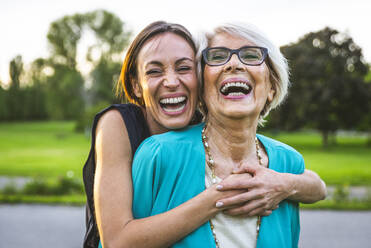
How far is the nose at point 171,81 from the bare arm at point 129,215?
0.54 metres

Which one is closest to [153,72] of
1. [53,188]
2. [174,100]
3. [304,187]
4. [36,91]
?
[174,100]

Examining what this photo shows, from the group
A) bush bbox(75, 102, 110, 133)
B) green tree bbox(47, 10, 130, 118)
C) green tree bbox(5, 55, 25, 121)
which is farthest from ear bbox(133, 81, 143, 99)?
green tree bbox(5, 55, 25, 121)

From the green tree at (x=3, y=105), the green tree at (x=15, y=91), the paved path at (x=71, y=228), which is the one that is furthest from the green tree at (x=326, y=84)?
the green tree at (x=15, y=91)

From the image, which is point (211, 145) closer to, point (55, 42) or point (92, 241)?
point (92, 241)

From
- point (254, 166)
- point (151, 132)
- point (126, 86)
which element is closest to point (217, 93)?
point (254, 166)

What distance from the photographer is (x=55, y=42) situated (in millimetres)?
44031

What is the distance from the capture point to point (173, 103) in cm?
223

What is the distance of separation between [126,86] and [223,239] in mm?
1272

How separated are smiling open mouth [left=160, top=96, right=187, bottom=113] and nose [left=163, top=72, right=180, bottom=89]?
0.28 ft

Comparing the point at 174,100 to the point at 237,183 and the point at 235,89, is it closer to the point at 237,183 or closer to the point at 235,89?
the point at 235,89

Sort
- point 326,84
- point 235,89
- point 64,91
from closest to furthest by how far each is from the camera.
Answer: point 235,89 → point 326,84 → point 64,91

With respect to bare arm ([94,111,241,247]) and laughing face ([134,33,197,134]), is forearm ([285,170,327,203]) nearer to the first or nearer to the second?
bare arm ([94,111,241,247])

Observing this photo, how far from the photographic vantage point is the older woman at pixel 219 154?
1.89 m

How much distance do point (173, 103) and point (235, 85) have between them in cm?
47
